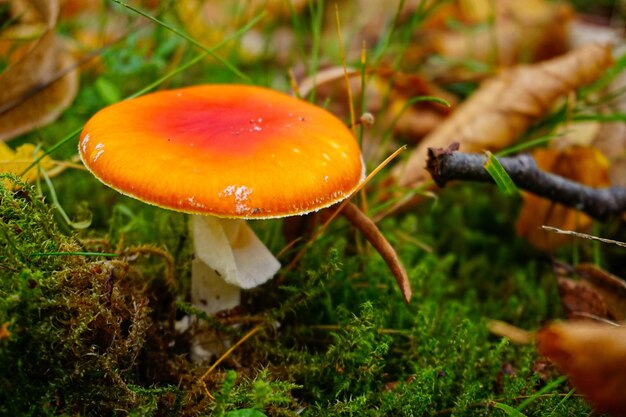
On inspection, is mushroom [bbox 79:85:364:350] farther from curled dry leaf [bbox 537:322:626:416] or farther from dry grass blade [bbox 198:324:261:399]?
curled dry leaf [bbox 537:322:626:416]

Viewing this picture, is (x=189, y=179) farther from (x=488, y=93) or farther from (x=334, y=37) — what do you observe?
(x=334, y=37)

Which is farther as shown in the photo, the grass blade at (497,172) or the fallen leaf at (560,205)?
the fallen leaf at (560,205)

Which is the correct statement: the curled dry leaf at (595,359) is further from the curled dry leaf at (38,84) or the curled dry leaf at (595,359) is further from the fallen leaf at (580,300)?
the curled dry leaf at (38,84)

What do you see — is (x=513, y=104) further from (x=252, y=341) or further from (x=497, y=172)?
(x=252, y=341)

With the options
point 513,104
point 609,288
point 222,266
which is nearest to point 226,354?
point 222,266

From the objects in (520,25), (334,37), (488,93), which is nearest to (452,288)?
(488,93)

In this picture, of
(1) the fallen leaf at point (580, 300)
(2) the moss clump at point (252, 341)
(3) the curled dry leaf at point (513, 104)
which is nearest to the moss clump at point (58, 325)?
(2) the moss clump at point (252, 341)

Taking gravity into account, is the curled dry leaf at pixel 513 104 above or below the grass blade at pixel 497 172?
below
